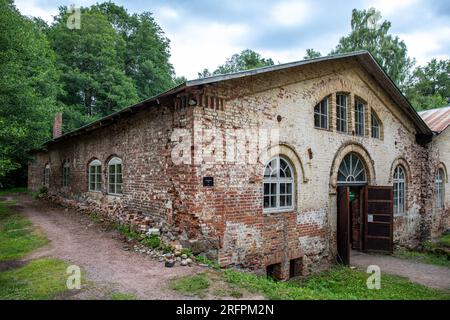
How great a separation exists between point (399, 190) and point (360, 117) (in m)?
4.00

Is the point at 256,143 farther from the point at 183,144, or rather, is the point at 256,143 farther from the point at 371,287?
the point at 371,287

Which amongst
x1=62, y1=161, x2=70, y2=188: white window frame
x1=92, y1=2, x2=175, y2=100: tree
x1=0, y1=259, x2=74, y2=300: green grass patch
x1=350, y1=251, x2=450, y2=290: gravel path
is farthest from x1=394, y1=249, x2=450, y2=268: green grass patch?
x1=92, y1=2, x2=175, y2=100: tree

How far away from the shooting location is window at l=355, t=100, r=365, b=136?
10.9 m

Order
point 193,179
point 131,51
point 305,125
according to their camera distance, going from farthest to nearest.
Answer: point 131,51 < point 305,125 < point 193,179

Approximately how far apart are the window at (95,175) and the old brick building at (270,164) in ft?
0.32

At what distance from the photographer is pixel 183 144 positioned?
23.1 feet

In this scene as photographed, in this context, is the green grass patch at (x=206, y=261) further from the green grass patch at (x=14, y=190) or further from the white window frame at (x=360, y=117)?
the green grass patch at (x=14, y=190)

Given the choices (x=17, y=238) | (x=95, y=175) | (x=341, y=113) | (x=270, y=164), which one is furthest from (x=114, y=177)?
(x=341, y=113)

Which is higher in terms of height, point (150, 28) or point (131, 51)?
point (150, 28)

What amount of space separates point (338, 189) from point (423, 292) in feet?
11.4

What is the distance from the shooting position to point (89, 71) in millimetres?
25016

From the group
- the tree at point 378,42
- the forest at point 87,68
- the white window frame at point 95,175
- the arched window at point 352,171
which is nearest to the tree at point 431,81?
the forest at point 87,68
